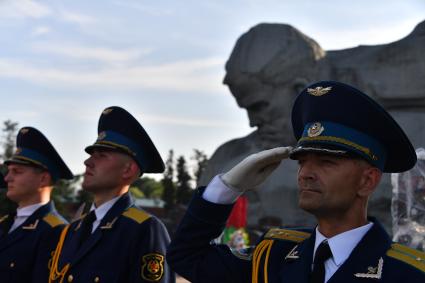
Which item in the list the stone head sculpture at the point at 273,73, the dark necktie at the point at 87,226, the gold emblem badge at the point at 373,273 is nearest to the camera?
the gold emblem badge at the point at 373,273

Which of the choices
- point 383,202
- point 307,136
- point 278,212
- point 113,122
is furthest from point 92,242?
point 278,212

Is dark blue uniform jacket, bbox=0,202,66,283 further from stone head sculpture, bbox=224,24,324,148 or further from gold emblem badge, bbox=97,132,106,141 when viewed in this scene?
stone head sculpture, bbox=224,24,324,148

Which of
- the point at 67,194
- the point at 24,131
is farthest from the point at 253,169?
the point at 67,194

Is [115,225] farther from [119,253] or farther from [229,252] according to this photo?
[229,252]

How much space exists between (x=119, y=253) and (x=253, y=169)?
1512mm

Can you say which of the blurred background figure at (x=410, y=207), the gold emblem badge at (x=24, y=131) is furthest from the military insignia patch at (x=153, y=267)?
the gold emblem badge at (x=24, y=131)

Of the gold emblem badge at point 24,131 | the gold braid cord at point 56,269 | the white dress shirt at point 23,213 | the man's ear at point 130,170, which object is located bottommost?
the gold braid cord at point 56,269

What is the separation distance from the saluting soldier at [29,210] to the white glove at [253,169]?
2333 mm

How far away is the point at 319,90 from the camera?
232 cm

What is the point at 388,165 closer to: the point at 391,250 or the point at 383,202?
the point at 391,250

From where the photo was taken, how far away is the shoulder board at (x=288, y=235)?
8.04ft

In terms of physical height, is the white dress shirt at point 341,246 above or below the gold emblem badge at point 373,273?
above

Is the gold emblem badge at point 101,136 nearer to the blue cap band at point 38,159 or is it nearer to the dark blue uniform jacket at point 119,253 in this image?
the dark blue uniform jacket at point 119,253

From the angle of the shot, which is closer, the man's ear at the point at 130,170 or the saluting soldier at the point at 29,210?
the man's ear at the point at 130,170
